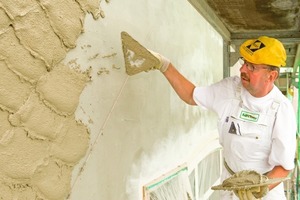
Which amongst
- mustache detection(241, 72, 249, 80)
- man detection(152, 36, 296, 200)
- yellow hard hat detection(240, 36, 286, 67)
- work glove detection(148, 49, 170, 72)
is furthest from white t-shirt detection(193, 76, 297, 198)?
work glove detection(148, 49, 170, 72)

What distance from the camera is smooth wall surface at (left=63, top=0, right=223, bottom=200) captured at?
74.5 inches

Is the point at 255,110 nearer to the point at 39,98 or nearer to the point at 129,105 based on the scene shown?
the point at 129,105

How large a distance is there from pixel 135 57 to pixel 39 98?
0.77 metres

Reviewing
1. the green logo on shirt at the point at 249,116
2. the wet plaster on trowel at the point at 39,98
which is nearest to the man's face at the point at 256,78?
the green logo on shirt at the point at 249,116

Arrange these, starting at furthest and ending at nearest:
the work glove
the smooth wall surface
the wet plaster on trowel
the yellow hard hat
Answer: the yellow hard hat < the work glove < the smooth wall surface < the wet plaster on trowel

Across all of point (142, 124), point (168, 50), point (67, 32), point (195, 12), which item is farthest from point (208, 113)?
point (67, 32)

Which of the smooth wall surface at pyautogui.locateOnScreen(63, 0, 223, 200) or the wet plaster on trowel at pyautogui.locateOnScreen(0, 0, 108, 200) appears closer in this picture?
the wet plaster on trowel at pyautogui.locateOnScreen(0, 0, 108, 200)

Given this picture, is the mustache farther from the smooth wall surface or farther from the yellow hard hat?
the smooth wall surface

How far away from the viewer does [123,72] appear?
224 centimetres

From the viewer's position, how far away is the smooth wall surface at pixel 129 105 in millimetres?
1894

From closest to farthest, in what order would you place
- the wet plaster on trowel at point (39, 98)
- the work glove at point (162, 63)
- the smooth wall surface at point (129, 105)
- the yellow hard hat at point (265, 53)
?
the wet plaster on trowel at point (39, 98) < the smooth wall surface at point (129, 105) < the work glove at point (162, 63) < the yellow hard hat at point (265, 53)

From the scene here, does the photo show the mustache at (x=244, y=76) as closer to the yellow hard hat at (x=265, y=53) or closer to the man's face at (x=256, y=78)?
the man's face at (x=256, y=78)

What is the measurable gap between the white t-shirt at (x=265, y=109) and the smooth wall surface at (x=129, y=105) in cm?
39

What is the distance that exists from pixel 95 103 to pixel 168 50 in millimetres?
1292
